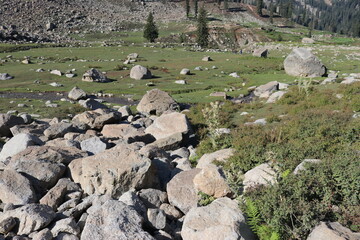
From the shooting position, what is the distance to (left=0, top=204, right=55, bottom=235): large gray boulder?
9875mm

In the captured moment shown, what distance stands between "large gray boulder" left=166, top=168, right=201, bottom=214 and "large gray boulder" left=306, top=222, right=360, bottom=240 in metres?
4.64

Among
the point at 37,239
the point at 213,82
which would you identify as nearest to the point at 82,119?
the point at 37,239

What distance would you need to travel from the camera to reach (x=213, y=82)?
47.6m

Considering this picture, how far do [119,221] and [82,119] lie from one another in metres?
16.7

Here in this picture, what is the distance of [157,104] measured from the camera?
101 ft

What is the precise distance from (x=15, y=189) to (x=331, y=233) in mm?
11532

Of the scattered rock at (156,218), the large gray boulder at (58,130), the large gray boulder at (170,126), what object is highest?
the scattered rock at (156,218)

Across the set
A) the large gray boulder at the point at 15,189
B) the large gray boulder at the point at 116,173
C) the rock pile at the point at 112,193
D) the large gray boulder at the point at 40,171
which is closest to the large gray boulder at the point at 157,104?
the rock pile at the point at 112,193

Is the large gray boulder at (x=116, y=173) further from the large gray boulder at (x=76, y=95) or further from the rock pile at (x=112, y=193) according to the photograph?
the large gray boulder at (x=76, y=95)

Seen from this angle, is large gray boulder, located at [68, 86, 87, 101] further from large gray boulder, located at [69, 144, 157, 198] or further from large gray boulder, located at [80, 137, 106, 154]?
large gray boulder, located at [69, 144, 157, 198]

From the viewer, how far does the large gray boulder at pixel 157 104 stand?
30484 mm

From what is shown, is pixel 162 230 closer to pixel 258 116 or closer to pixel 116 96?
pixel 258 116

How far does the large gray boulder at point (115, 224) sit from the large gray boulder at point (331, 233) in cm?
470

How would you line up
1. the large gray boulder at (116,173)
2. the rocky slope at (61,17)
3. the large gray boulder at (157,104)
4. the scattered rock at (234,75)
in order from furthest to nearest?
the rocky slope at (61,17), the scattered rock at (234,75), the large gray boulder at (157,104), the large gray boulder at (116,173)
